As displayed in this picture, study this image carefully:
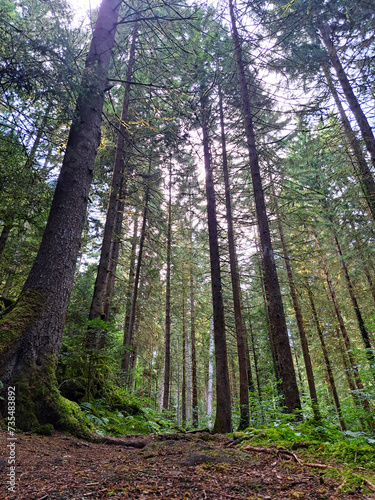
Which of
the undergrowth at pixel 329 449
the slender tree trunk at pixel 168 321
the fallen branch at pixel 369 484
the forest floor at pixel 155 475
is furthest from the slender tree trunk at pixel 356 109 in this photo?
the forest floor at pixel 155 475

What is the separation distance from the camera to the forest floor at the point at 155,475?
1.92 metres

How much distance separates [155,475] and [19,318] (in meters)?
2.76

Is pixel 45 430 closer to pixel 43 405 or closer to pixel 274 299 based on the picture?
pixel 43 405

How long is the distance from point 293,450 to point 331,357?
18.2 meters

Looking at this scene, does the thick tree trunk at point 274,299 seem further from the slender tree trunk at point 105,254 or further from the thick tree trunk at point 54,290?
the thick tree trunk at point 54,290

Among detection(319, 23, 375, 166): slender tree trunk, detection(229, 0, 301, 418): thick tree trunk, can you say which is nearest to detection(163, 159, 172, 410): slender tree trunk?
detection(229, 0, 301, 418): thick tree trunk

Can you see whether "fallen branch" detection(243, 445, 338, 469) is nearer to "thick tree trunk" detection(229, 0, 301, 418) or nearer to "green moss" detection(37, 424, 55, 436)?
"thick tree trunk" detection(229, 0, 301, 418)

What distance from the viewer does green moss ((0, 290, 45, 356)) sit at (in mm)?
3531

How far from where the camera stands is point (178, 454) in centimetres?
339

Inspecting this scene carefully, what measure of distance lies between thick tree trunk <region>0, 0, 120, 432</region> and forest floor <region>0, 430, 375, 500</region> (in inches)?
17.6

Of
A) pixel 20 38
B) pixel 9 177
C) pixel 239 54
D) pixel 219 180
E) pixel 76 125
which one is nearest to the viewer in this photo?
pixel 20 38

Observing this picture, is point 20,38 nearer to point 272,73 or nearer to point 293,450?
point 293,450

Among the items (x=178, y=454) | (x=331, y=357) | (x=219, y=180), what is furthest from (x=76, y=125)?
(x=331, y=357)

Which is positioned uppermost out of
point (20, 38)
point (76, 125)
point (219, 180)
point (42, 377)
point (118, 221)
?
point (219, 180)
